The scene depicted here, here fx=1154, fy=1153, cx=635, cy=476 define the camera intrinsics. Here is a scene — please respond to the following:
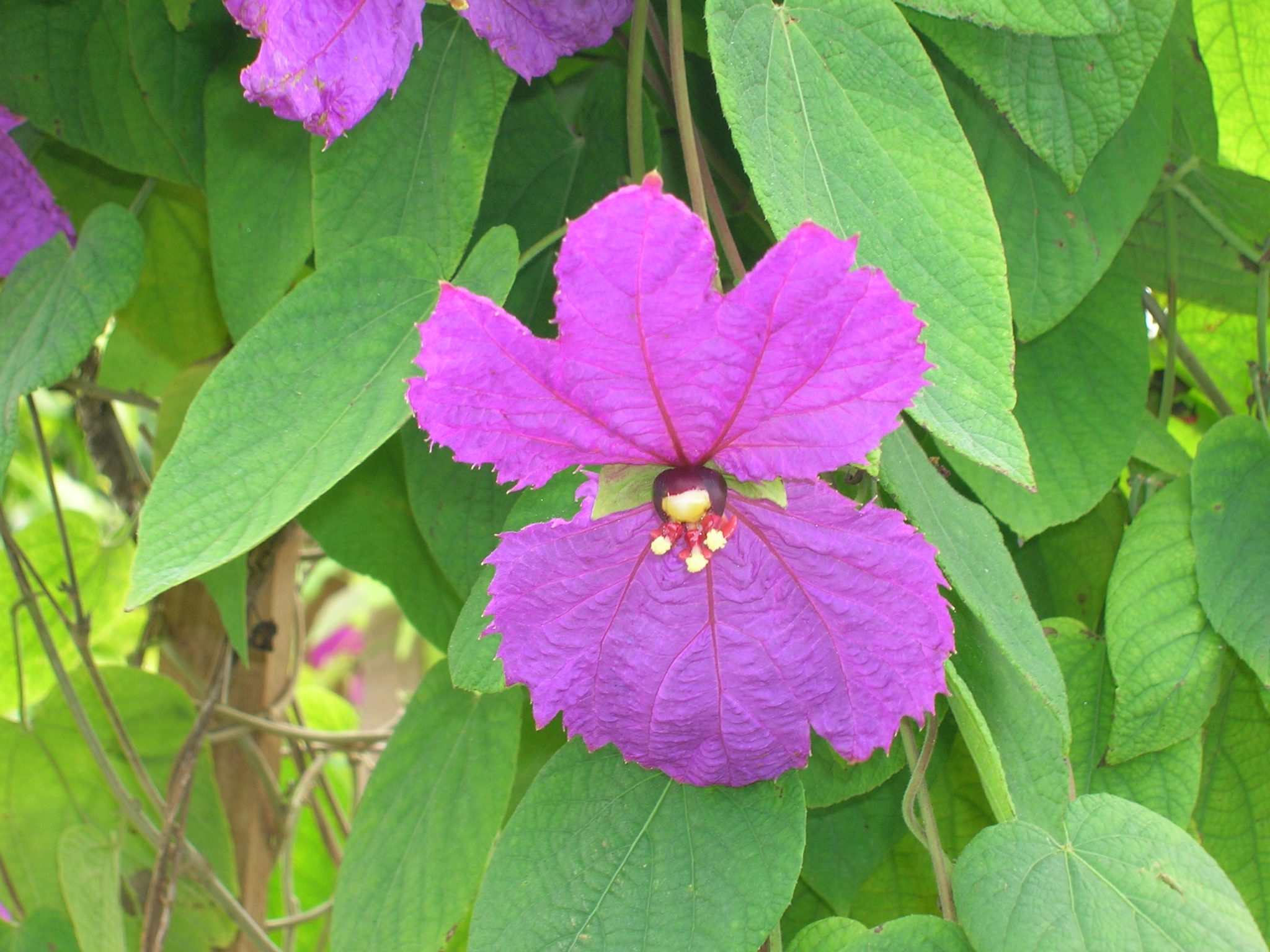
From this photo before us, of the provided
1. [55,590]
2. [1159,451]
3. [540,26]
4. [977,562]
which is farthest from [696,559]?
[55,590]

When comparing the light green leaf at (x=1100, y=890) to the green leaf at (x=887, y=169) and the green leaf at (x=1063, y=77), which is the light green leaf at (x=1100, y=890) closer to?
the green leaf at (x=887, y=169)

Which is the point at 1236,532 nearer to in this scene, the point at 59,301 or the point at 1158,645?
the point at 1158,645

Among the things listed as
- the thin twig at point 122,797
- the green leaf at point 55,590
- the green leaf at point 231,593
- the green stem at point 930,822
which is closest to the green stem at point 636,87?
the green stem at point 930,822

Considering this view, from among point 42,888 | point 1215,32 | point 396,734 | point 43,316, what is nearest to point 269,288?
point 43,316

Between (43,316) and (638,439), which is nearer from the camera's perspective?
(638,439)

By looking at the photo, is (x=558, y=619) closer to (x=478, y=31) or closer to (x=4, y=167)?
(x=478, y=31)

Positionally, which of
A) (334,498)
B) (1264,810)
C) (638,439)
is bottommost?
(1264,810)

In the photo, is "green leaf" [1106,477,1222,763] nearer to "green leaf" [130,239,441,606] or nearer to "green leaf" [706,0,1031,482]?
"green leaf" [706,0,1031,482]
